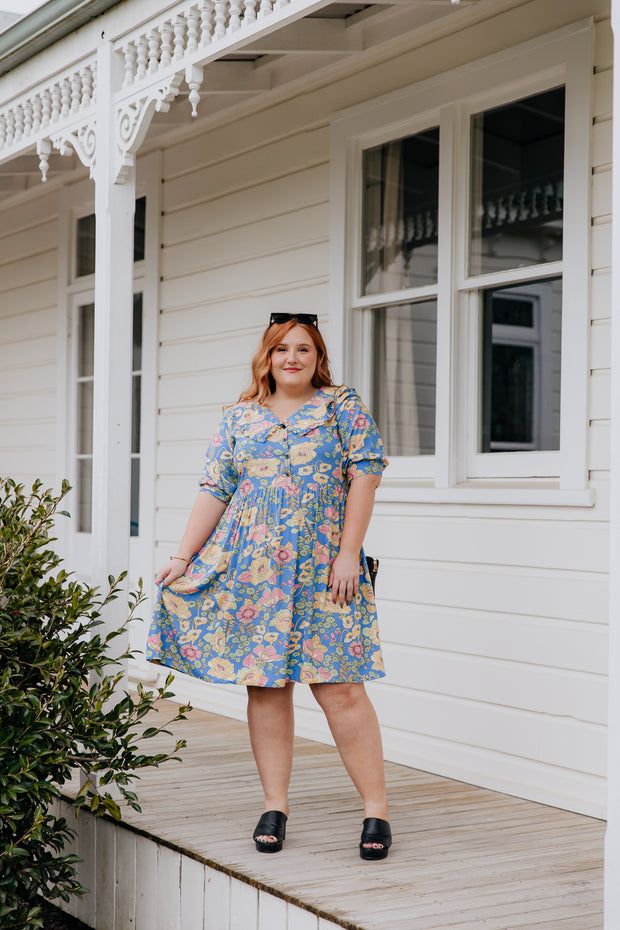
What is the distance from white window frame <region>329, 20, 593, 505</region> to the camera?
11.6ft

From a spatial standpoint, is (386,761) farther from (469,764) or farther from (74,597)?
(74,597)

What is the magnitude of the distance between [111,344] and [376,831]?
1.84m

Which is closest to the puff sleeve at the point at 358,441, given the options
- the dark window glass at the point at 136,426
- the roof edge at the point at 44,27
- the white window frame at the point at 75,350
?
the roof edge at the point at 44,27

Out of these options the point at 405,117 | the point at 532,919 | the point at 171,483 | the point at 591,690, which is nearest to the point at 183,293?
the point at 171,483

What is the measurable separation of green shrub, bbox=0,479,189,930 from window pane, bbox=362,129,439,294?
67.9 inches

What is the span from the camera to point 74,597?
11.2 feet

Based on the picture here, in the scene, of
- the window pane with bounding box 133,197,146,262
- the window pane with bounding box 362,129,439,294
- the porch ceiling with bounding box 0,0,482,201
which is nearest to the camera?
the porch ceiling with bounding box 0,0,482,201

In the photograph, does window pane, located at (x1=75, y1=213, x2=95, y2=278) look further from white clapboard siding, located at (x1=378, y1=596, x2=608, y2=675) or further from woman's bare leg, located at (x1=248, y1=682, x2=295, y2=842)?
woman's bare leg, located at (x1=248, y1=682, x2=295, y2=842)

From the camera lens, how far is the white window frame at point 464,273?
11.6 ft

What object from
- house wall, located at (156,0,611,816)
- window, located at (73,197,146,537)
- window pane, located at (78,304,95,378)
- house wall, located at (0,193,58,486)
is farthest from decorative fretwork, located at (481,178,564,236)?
house wall, located at (0,193,58,486)

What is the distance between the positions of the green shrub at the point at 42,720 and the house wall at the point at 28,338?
3.37 meters

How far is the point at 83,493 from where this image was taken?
6562 mm

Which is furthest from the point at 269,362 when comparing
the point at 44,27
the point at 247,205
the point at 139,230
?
the point at 139,230

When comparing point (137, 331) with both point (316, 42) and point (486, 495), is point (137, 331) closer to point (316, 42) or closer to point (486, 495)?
point (316, 42)
